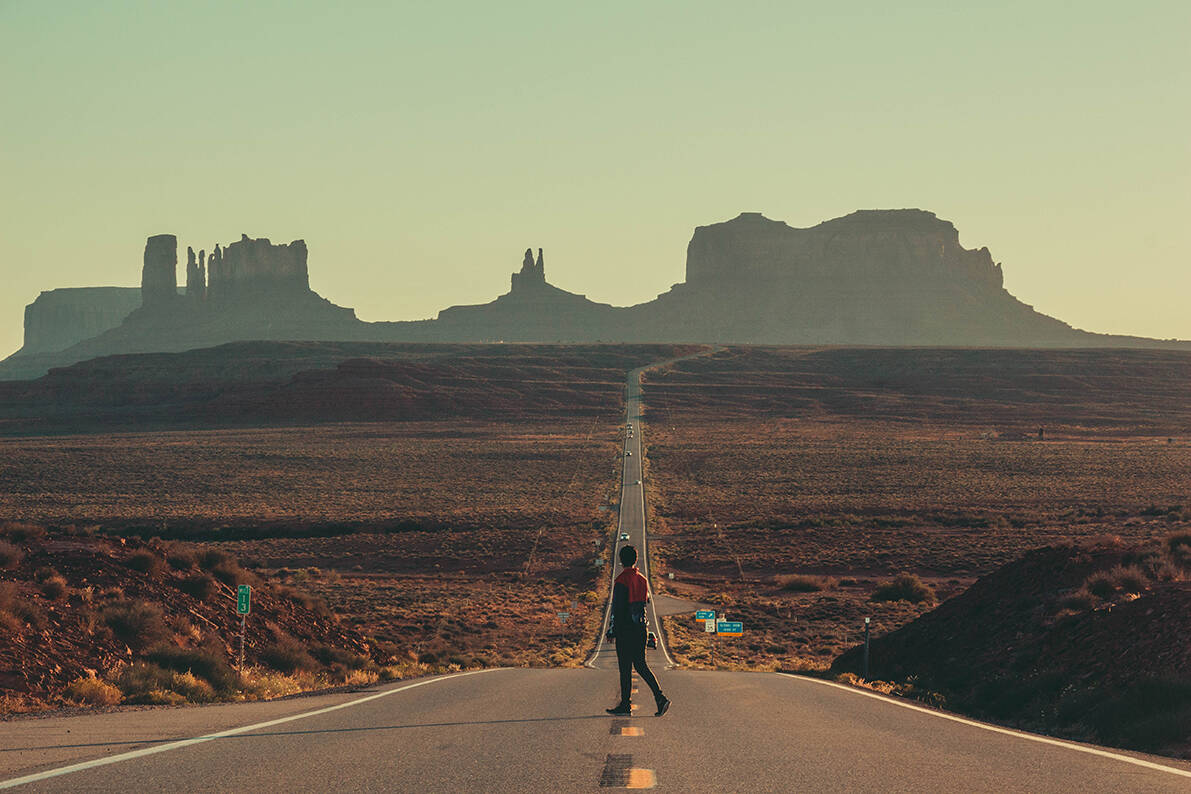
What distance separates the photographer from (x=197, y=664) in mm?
15938

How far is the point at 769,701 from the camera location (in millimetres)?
14773

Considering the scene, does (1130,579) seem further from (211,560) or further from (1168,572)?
(211,560)

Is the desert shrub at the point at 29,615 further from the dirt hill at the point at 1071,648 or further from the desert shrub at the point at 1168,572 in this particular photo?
the desert shrub at the point at 1168,572

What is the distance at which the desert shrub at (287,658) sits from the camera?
62.6ft

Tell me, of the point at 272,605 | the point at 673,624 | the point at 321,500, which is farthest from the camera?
the point at 321,500

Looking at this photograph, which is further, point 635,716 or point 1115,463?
point 1115,463

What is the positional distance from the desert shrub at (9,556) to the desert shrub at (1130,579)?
59.9 feet

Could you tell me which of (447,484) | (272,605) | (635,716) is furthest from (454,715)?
(447,484)

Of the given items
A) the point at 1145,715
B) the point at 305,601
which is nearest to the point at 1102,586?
the point at 1145,715

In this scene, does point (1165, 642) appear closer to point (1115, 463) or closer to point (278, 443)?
point (1115, 463)

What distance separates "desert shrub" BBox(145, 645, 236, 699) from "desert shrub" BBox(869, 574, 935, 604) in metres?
34.6

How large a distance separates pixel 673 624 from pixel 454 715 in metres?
31.7

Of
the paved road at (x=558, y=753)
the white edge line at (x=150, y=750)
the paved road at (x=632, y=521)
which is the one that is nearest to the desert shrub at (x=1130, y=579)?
the paved road at (x=558, y=753)

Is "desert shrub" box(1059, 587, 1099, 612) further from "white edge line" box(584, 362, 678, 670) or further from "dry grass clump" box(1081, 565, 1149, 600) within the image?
"white edge line" box(584, 362, 678, 670)
